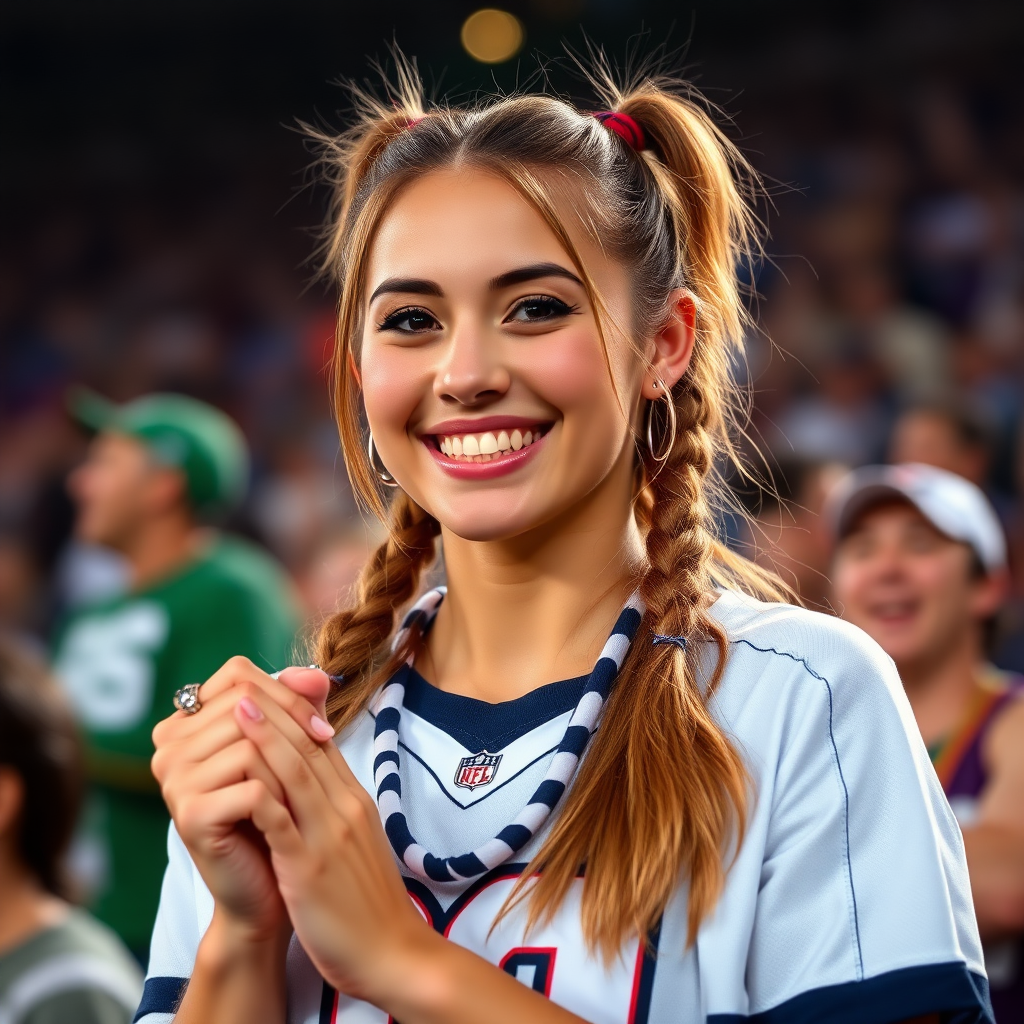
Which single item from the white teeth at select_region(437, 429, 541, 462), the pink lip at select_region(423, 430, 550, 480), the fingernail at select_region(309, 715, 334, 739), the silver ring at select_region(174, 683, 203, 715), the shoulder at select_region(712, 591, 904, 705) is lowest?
the fingernail at select_region(309, 715, 334, 739)

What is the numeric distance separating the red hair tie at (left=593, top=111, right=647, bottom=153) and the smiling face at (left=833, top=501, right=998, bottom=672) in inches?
55.2

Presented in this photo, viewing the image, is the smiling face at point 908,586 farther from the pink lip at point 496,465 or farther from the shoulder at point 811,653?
the pink lip at point 496,465

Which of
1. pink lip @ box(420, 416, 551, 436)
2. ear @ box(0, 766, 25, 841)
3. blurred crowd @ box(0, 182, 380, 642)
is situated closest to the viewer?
pink lip @ box(420, 416, 551, 436)

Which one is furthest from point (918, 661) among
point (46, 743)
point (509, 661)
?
point (46, 743)

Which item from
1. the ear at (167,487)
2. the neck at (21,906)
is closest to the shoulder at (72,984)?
the neck at (21,906)

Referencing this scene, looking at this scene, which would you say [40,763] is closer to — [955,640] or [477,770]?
[477,770]

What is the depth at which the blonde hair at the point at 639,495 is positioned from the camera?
137cm

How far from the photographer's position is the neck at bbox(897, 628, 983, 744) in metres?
2.73

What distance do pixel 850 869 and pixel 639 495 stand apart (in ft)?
1.78

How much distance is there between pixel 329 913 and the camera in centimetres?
135

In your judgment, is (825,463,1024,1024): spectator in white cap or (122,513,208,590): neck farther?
(122,513,208,590): neck

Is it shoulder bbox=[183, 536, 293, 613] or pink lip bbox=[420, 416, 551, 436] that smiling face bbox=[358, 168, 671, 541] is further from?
shoulder bbox=[183, 536, 293, 613]

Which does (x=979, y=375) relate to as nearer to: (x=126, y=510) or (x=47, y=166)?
(x=126, y=510)

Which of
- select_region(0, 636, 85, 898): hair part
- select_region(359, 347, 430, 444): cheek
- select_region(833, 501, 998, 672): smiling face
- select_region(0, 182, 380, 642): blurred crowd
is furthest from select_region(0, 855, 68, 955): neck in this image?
select_region(0, 182, 380, 642): blurred crowd
